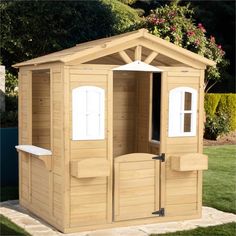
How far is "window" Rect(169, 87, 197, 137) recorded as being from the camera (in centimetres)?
750

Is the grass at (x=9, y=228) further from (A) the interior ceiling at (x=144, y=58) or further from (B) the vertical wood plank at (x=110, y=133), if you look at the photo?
(A) the interior ceiling at (x=144, y=58)

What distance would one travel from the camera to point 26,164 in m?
8.28

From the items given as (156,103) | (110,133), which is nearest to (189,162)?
(156,103)

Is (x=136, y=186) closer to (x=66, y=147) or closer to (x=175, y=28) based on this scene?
(x=66, y=147)

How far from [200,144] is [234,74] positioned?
750 inches

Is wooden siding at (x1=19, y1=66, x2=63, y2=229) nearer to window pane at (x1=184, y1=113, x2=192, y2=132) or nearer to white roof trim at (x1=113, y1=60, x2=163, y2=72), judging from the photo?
white roof trim at (x1=113, y1=60, x2=163, y2=72)

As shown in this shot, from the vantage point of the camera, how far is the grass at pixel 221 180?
8.94m

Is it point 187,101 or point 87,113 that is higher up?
point 187,101

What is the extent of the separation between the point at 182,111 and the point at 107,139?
1274 millimetres

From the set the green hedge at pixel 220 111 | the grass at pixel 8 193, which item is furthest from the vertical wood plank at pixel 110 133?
the green hedge at pixel 220 111

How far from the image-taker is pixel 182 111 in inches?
298

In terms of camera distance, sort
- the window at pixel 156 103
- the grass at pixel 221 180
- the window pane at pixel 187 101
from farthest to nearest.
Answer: the grass at pixel 221 180 → the window at pixel 156 103 → the window pane at pixel 187 101

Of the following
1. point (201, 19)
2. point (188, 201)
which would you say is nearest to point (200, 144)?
point (188, 201)

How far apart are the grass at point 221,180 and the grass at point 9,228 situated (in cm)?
341
